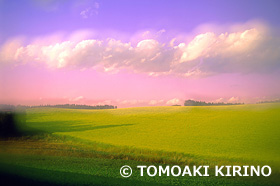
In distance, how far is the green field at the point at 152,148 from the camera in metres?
10.0

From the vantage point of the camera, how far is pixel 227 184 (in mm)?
9484

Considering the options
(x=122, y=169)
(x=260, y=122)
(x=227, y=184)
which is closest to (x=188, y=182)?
(x=227, y=184)

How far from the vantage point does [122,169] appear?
36.8 ft

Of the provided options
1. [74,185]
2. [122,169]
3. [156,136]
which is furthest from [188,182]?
[156,136]

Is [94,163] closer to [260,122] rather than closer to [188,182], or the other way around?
[188,182]

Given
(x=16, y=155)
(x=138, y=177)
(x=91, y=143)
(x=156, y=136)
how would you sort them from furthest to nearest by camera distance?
(x=156, y=136) → (x=91, y=143) → (x=16, y=155) → (x=138, y=177)

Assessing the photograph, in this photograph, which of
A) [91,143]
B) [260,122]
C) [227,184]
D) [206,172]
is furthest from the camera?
[260,122]

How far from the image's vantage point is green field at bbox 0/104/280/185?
32.9 ft

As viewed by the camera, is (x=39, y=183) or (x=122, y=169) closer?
(x=39, y=183)

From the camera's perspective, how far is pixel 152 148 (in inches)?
698

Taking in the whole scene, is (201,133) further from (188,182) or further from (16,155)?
(16,155)

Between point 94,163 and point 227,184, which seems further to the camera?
point 94,163

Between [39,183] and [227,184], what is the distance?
23.2 feet

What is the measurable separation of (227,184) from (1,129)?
22.5 m
